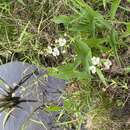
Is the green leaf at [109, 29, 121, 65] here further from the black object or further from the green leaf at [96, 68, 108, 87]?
the black object

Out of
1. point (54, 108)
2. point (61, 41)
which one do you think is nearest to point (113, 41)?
point (61, 41)

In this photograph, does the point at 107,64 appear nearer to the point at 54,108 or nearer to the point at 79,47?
the point at 79,47

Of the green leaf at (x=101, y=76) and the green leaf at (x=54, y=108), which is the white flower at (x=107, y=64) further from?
the green leaf at (x=54, y=108)

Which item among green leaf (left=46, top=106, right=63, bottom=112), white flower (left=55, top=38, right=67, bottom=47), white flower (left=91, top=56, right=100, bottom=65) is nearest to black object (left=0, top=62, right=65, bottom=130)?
green leaf (left=46, top=106, right=63, bottom=112)

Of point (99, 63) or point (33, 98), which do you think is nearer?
point (99, 63)

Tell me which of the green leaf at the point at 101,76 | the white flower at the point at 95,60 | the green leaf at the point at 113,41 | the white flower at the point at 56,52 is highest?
the green leaf at the point at 113,41

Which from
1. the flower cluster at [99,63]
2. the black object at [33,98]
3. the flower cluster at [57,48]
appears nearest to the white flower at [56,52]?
the flower cluster at [57,48]

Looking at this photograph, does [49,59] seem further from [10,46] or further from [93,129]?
[93,129]
